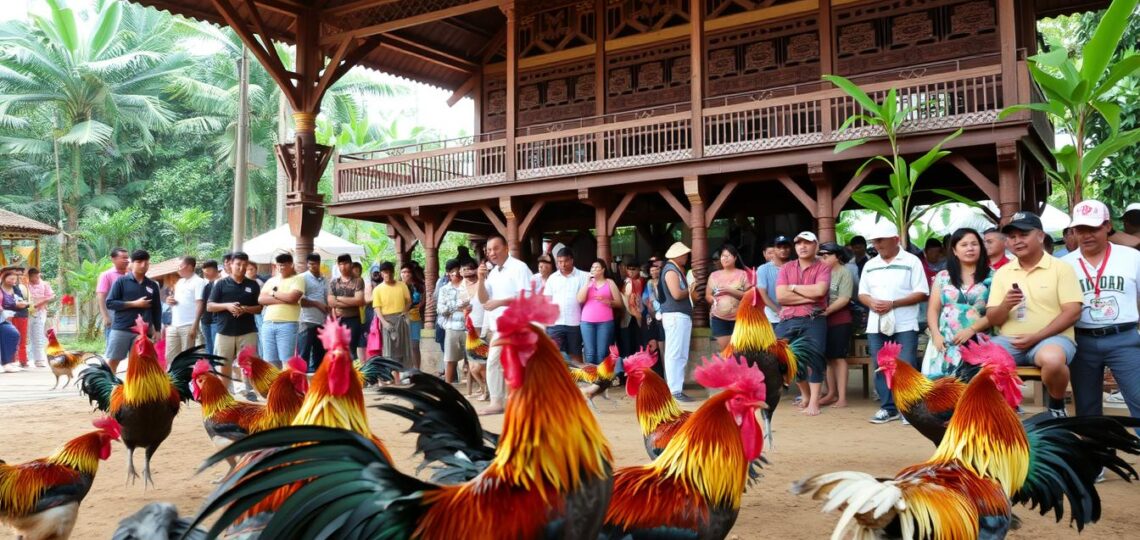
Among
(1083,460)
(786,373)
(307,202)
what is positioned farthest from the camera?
(307,202)

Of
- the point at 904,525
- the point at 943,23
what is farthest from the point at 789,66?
the point at 904,525

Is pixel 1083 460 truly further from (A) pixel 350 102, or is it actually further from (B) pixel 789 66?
(A) pixel 350 102

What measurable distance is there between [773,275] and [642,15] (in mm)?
7882

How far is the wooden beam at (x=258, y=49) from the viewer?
1227 centimetres

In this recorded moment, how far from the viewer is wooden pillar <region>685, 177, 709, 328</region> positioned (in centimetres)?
1123

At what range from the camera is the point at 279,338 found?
8945mm

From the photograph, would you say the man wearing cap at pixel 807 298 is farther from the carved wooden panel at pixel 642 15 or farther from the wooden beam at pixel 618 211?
the carved wooden panel at pixel 642 15

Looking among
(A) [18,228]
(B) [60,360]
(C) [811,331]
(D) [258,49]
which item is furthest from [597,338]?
(A) [18,228]

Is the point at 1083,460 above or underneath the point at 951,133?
underneath

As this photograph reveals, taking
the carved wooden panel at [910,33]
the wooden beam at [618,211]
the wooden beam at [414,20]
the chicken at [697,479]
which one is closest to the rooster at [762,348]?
the chicken at [697,479]

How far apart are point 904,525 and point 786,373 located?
371cm

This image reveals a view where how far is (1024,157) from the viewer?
1048 centimetres

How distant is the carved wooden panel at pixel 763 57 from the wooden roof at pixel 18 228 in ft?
63.6

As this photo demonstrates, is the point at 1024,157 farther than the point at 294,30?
No
